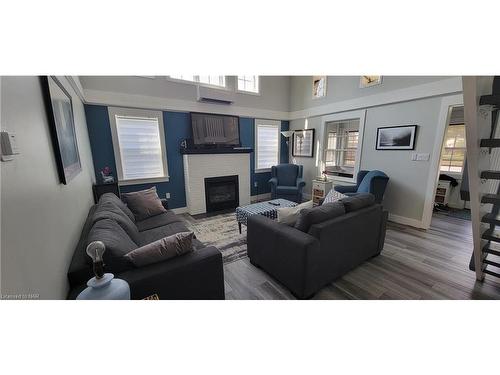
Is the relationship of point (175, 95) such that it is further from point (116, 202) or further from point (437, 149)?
point (437, 149)

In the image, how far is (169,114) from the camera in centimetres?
380

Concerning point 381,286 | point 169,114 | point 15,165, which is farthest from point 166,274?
point 169,114

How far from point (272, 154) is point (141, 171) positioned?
328cm

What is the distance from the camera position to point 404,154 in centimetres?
330

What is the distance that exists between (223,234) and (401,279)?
2302 mm

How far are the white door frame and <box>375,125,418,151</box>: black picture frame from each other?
30 cm

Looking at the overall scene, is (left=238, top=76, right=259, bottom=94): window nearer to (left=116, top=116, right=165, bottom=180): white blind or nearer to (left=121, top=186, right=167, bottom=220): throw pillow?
(left=116, top=116, right=165, bottom=180): white blind

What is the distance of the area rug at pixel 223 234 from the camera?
2.58 meters

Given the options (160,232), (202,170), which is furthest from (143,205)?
(202,170)

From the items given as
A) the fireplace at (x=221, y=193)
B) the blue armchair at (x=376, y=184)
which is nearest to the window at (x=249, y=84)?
the fireplace at (x=221, y=193)

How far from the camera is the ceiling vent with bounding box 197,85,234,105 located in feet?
12.8

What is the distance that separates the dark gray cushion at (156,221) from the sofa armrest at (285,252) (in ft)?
3.66

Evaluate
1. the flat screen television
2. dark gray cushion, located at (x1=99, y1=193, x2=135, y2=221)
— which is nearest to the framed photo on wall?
the flat screen television

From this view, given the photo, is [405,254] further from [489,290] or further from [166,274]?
[166,274]
